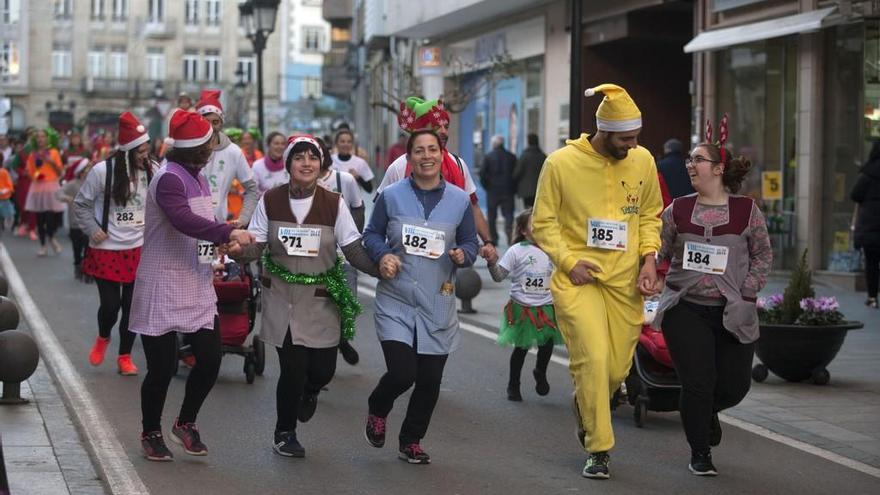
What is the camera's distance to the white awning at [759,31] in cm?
1927

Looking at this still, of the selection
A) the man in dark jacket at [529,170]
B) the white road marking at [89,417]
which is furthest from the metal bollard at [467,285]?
the man in dark jacket at [529,170]

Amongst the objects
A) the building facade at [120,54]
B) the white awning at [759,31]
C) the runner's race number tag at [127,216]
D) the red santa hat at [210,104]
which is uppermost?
the building facade at [120,54]

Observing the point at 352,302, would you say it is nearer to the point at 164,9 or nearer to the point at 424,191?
the point at 424,191

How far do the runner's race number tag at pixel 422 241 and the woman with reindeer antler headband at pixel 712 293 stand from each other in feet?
3.89

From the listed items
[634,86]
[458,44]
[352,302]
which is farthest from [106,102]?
[352,302]

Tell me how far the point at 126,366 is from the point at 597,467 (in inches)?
189

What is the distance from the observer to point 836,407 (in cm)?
1051

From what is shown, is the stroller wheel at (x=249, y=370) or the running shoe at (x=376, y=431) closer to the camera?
the running shoe at (x=376, y=431)

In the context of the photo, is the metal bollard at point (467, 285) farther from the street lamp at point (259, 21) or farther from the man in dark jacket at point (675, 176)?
the street lamp at point (259, 21)

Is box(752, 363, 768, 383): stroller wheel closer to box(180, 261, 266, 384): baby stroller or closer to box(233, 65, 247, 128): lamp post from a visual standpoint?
box(180, 261, 266, 384): baby stroller

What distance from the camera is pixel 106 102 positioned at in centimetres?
10538

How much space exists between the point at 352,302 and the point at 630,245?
145 cm

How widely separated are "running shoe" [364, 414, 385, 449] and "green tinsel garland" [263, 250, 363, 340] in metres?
0.45

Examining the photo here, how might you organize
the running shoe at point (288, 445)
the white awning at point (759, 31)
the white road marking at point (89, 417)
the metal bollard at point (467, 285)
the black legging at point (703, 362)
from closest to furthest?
the white road marking at point (89, 417)
the black legging at point (703, 362)
the running shoe at point (288, 445)
the metal bollard at point (467, 285)
the white awning at point (759, 31)
